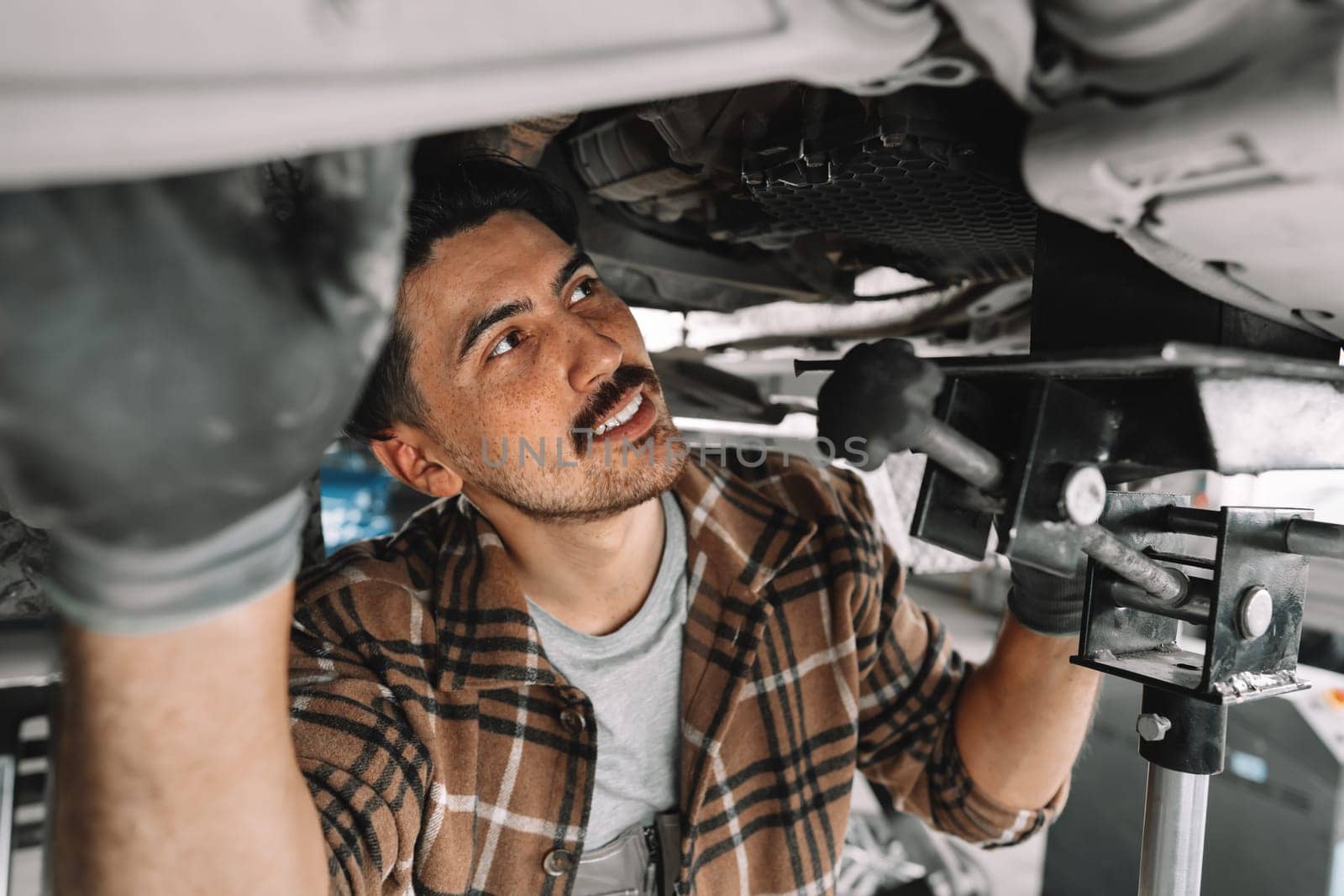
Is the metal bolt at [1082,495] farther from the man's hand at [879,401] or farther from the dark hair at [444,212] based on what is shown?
the dark hair at [444,212]

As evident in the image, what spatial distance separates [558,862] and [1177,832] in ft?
2.12

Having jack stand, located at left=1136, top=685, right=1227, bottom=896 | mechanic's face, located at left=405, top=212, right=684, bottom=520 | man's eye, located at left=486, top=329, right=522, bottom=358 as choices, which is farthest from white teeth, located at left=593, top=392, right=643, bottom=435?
jack stand, located at left=1136, top=685, right=1227, bottom=896

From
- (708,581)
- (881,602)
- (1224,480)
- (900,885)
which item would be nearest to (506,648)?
(708,581)

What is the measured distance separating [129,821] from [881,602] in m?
0.93

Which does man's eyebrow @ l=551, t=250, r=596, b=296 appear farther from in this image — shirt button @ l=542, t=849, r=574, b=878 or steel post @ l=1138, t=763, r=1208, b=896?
Result: steel post @ l=1138, t=763, r=1208, b=896

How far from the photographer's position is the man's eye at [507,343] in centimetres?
95

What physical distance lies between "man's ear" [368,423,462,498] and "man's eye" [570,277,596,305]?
10.7 inches

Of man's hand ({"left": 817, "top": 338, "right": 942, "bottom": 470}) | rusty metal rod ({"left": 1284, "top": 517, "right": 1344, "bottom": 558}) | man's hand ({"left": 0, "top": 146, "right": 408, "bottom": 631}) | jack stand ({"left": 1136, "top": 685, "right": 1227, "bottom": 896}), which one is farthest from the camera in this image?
jack stand ({"left": 1136, "top": 685, "right": 1227, "bottom": 896})

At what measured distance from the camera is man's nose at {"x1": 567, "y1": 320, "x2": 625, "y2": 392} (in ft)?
3.01

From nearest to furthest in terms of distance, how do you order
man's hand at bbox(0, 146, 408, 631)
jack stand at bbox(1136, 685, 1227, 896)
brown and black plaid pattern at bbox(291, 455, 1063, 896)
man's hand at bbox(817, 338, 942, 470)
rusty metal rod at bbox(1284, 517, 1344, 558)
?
man's hand at bbox(0, 146, 408, 631) → man's hand at bbox(817, 338, 942, 470) → rusty metal rod at bbox(1284, 517, 1344, 558) → jack stand at bbox(1136, 685, 1227, 896) → brown and black plaid pattern at bbox(291, 455, 1063, 896)

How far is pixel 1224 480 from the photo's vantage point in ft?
7.76

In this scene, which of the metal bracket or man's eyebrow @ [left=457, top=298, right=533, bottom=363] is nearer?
the metal bracket

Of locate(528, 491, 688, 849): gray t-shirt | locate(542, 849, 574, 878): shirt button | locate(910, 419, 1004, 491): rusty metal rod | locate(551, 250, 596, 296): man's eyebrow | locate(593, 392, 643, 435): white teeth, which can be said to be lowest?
locate(542, 849, 574, 878): shirt button

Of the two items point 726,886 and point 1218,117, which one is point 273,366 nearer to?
point 1218,117
